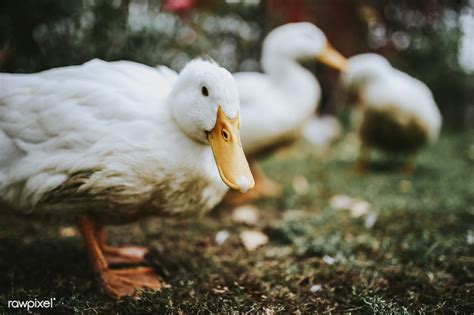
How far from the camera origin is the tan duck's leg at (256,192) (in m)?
3.26

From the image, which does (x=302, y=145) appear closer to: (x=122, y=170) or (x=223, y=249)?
(x=223, y=249)

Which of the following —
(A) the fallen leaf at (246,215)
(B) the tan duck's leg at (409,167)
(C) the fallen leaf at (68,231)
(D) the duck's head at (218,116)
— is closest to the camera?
(D) the duck's head at (218,116)

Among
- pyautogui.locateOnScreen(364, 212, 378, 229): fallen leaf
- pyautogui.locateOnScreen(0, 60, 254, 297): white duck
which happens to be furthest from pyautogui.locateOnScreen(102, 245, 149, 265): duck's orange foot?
pyautogui.locateOnScreen(364, 212, 378, 229): fallen leaf

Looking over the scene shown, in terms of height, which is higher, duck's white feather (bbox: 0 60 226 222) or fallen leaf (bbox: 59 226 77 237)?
duck's white feather (bbox: 0 60 226 222)

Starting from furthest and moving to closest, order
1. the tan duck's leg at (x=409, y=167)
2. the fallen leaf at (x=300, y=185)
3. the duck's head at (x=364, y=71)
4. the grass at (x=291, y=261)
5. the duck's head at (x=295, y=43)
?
the tan duck's leg at (x=409, y=167), the duck's head at (x=364, y=71), the fallen leaf at (x=300, y=185), the duck's head at (x=295, y=43), the grass at (x=291, y=261)

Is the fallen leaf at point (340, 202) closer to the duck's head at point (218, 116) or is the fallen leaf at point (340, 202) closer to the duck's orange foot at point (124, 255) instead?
the duck's orange foot at point (124, 255)

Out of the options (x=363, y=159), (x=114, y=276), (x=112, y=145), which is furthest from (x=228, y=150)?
(x=363, y=159)

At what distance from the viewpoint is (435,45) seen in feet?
21.3

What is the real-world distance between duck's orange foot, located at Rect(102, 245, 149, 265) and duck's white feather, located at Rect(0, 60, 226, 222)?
470 millimetres

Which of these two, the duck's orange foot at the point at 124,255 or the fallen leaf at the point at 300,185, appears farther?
the fallen leaf at the point at 300,185

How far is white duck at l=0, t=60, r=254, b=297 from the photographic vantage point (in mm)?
1562

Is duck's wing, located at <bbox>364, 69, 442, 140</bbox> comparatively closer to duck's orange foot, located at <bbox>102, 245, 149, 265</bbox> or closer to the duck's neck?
the duck's neck

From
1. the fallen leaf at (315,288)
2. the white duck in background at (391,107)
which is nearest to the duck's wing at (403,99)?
the white duck in background at (391,107)

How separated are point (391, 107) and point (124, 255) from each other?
2810 millimetres
